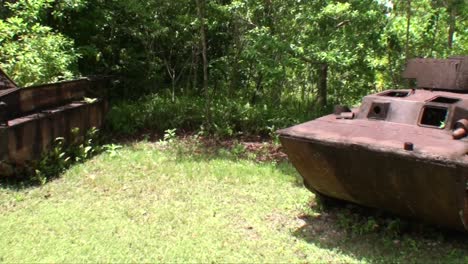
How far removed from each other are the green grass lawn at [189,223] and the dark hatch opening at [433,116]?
1158mm

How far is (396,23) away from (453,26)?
128 centimetres

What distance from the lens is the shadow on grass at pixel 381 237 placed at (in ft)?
Result: 16.1

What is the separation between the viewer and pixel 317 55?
8727mm

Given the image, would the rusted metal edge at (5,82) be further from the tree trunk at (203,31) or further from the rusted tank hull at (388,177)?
the rusted tank hull at (388,177)

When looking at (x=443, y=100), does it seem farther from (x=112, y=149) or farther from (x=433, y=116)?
(x=112, y=149)

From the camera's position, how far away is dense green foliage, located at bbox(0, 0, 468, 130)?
8820 mm

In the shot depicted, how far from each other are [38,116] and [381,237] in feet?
15.6

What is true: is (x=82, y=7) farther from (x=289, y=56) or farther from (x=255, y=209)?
(x=255, y=209)

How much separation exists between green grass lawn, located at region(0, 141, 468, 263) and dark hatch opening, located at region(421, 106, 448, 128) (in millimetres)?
1158

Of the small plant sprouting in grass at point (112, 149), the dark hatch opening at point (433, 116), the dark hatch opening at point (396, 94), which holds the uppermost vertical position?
the dark hatch opening at point (396, 94)

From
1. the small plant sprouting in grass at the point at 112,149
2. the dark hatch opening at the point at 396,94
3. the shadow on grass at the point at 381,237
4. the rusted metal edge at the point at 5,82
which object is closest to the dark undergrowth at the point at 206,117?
the small plant sprouting in grass at the point at 112,149

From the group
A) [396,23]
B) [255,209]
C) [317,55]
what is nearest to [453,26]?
[396,23]

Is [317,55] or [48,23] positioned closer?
[317,55]

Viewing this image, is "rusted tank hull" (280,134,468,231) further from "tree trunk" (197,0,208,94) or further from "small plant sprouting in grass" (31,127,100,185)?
"tree trunk" (197,0,208,94)
